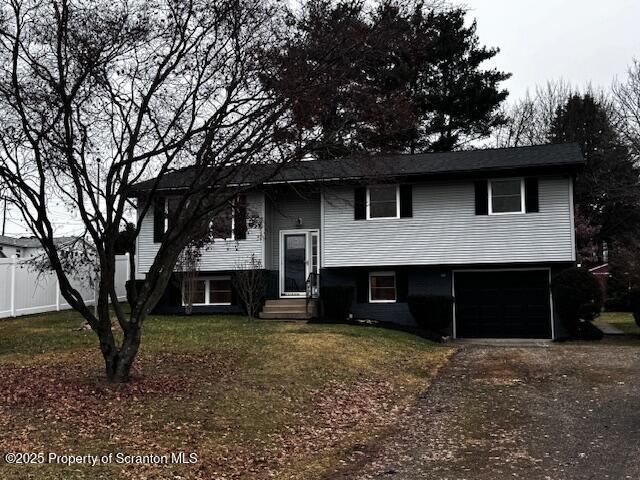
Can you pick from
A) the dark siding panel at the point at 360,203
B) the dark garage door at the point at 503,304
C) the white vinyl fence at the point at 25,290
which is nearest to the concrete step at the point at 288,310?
the dark siding panel at the point at 360,203

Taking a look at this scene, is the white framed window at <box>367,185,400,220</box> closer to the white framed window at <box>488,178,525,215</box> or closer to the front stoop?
the white framed window at <box>488,178,525,215</box>

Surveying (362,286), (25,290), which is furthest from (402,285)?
(25,290)

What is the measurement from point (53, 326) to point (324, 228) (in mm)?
8318

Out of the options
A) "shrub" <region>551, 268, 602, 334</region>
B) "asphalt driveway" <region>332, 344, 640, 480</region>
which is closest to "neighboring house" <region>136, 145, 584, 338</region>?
"shrub" <region>551, 268, 602, 334</region>

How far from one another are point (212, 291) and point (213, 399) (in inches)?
497

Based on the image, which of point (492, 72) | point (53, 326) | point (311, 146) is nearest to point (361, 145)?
point (311, 146)

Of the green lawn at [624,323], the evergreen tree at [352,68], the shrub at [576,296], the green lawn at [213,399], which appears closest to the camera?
the green lawn at [213,399]

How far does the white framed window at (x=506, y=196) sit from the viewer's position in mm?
18047

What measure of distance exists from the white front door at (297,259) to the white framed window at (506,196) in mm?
5720

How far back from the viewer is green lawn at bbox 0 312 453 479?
657 cm

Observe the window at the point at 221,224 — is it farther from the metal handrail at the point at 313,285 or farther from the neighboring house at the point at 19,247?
the neighboring house at the point at 19,247

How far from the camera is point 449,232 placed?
18.5 metres

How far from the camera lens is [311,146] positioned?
353 inches

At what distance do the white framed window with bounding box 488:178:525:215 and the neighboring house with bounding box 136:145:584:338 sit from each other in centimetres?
3
